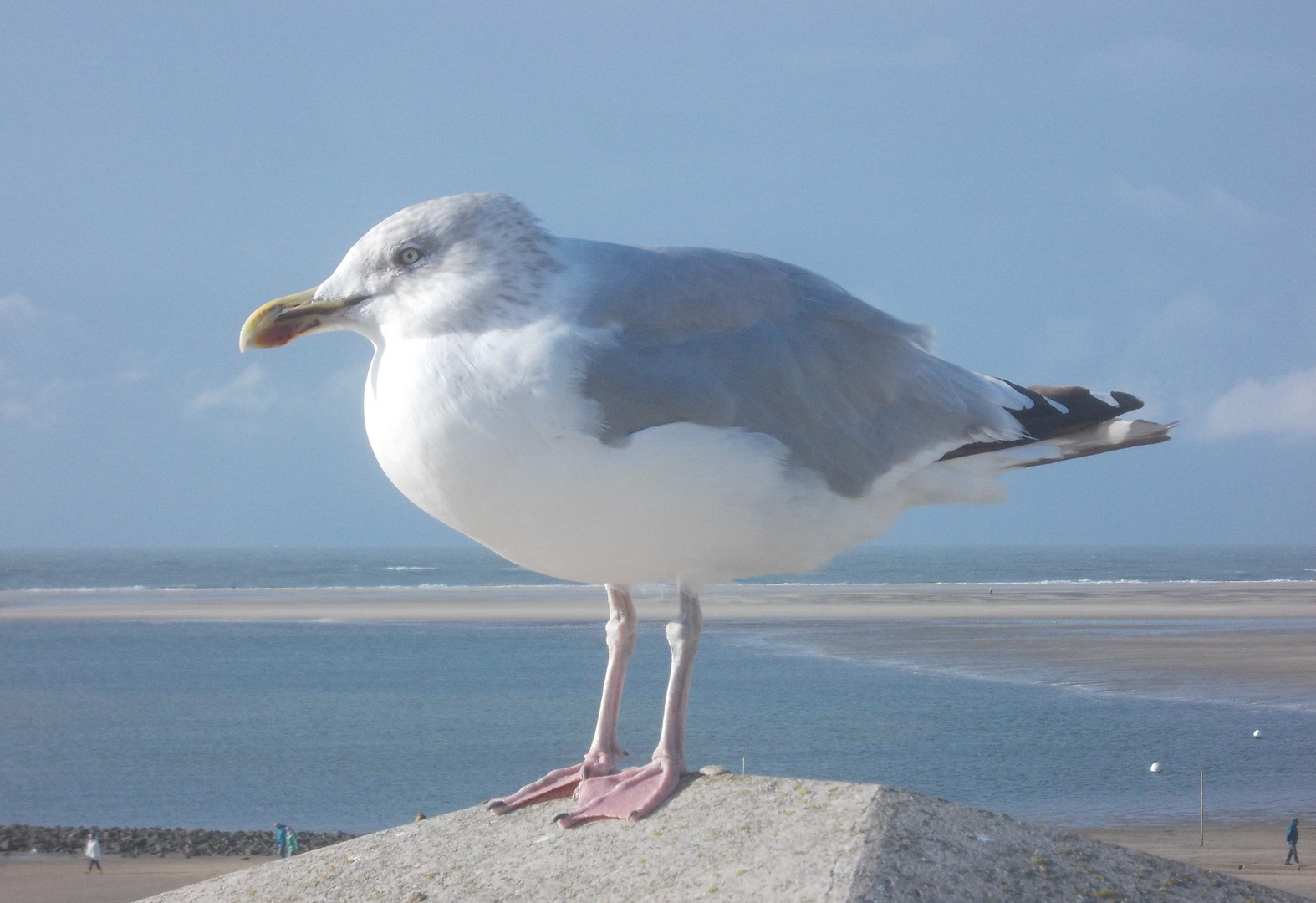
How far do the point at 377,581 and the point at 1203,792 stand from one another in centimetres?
6917

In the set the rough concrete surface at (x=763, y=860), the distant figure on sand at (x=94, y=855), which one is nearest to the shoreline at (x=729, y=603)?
the distant figure on sand at (x=94, y=855)

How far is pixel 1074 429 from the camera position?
4.82 metres

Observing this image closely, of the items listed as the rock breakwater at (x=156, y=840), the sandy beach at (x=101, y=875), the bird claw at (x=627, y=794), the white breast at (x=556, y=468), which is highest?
the white breast at (x=556, y=468)

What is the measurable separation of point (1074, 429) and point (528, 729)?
22.8 meters

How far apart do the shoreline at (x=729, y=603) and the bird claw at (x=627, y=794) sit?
128 ft

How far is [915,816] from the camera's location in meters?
4.48

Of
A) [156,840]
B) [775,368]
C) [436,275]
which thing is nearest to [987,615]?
[156,840]

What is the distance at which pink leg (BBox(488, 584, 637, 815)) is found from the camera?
201 inches

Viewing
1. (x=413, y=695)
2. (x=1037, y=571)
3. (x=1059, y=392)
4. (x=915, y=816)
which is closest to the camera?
(x=915, y=816)

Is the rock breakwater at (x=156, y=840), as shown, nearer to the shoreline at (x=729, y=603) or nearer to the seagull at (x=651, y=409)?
the seagull at (x=651, y=409)

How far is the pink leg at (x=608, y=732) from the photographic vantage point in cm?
512

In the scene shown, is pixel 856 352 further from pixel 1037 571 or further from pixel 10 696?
pixel 1037 571

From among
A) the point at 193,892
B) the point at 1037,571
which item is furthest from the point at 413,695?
the point at 1037,571

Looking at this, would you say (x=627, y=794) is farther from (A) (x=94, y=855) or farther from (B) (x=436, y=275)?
(A) (x=94, y=855)
